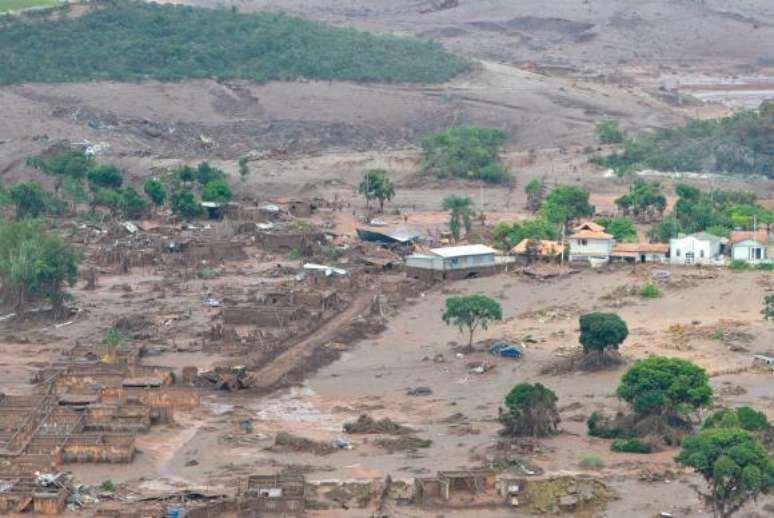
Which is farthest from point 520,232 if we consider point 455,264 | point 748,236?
point 748,236

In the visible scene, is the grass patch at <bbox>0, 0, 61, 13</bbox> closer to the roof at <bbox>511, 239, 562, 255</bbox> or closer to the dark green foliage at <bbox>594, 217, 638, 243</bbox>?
the dark green foliage at <bbox>594, 217, 638, 243</bbox>

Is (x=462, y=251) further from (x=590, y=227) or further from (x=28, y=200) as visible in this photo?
(x=28, y=200)

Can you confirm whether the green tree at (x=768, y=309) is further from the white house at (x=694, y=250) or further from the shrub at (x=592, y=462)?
the shrub at (x=592, y=462)

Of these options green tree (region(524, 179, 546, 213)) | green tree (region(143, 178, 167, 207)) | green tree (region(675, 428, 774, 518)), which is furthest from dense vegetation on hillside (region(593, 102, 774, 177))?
green tree (region(675, 428, 774, 518))

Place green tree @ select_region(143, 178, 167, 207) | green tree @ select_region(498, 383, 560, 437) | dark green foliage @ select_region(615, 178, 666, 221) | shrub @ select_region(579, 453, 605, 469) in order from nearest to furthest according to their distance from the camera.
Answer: shrub @ select_region(579, 453, 605, 469) < green tree @ select_region(498, 383, 560, 437) < dark green foliage @ select_region(615, 178, 666, 221) < green tree @ select_region(143, 178, 167, 207)

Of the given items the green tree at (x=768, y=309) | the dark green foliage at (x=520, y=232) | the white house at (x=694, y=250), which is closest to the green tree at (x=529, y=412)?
the green tree at (x=768, y=309)
